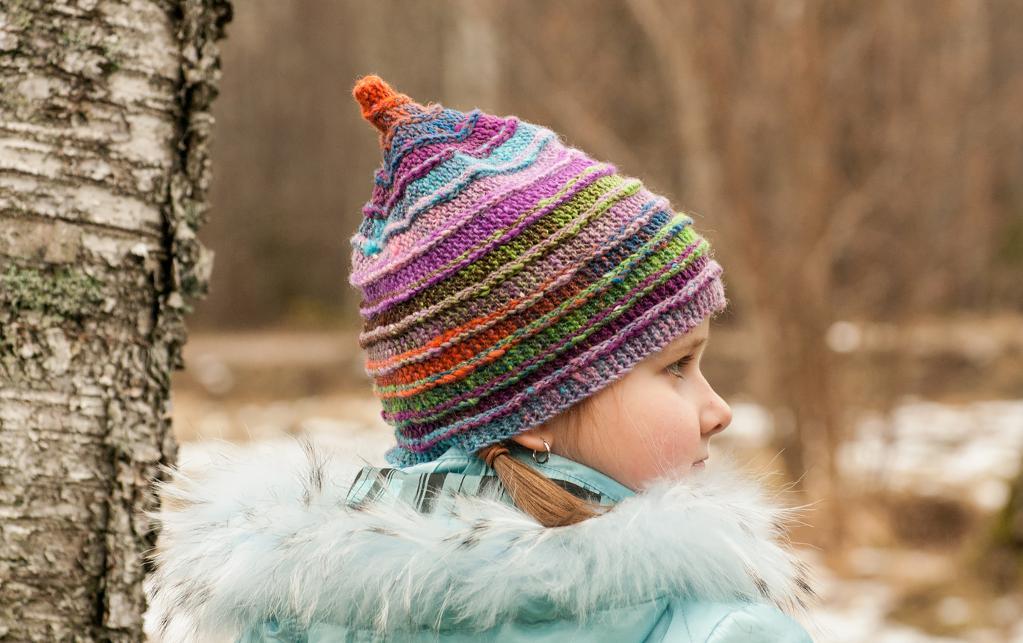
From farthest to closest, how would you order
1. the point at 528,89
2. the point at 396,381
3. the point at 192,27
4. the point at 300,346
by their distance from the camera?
the point at 300,346 → the point at 528,89 → the point at 192,27 → the point at 396,381

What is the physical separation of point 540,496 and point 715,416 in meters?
0.31

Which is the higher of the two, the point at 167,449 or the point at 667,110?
the point at 667,110

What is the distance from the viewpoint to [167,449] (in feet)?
6.12

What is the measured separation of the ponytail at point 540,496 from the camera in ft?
4.82

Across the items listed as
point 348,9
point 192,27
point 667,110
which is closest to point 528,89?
point 667,110

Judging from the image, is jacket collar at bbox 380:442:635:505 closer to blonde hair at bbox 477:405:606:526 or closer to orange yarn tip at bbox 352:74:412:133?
blonde hair at bbox 477:405:606:526

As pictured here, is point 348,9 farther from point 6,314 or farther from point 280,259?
point 6,314

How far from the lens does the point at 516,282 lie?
1.55 meters

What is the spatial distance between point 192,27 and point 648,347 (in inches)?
37.7

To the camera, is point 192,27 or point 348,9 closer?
point 192,27

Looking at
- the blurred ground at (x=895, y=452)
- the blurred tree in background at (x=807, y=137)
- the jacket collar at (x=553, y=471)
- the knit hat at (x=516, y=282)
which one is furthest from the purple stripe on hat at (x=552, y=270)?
the blurred tree in background at (x=807, y=137)

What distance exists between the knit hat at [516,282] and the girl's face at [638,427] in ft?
0.12

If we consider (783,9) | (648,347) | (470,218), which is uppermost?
(783,9)

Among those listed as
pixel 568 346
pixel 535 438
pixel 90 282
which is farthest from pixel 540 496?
pixel 90 282
